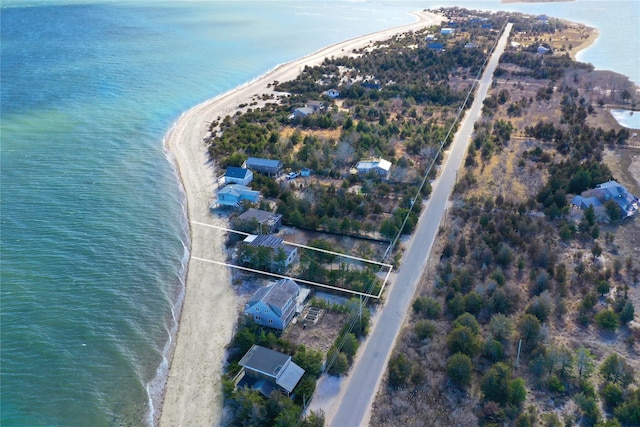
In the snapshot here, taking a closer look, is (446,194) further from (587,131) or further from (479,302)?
(587,131)

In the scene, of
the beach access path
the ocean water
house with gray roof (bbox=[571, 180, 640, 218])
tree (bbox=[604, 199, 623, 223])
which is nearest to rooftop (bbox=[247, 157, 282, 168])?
the beach access path

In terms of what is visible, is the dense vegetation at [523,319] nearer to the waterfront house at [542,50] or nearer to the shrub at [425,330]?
the shrub at [425,330]

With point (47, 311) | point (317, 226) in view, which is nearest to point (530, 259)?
point (317, 226)

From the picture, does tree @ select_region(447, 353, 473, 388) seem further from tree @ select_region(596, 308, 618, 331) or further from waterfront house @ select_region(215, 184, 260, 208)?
waterfront house @ select_region(215, 184, 260, 208)

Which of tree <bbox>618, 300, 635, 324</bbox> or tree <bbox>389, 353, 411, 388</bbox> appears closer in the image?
tree <bbox>389, 353, 411, 388</bbox>

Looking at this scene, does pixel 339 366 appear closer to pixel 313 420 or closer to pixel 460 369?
pixel 313 420

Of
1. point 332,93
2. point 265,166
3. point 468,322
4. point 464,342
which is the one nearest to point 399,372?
point 464,342
